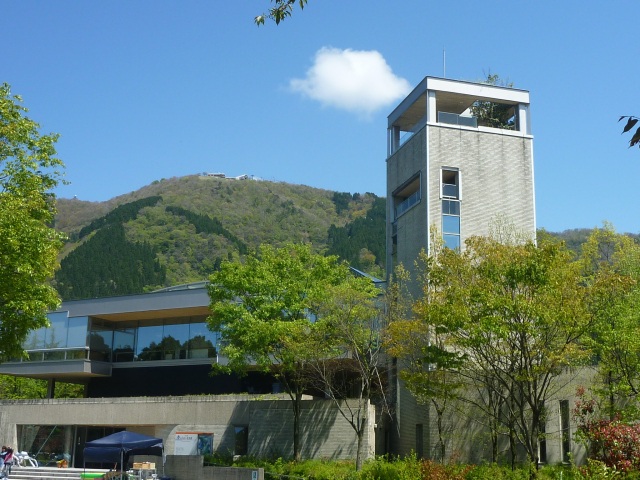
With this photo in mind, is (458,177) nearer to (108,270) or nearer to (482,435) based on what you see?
(482,435)

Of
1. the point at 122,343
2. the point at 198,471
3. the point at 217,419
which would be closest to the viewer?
the point at 198,471

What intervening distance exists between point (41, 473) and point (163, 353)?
533 inches

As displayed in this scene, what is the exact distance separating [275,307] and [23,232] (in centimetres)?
1274

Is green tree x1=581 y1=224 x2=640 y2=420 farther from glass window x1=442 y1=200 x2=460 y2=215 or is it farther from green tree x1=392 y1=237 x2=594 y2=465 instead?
glass window x1=442 y1=200 x2=460 y2=215

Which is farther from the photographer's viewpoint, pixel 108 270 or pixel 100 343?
pixel 108 270

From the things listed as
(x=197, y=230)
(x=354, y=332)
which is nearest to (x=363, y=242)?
(x=197, y=230)

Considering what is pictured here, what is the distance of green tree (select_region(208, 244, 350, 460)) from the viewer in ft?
105

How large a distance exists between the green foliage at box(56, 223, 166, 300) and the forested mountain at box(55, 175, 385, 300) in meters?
0.13

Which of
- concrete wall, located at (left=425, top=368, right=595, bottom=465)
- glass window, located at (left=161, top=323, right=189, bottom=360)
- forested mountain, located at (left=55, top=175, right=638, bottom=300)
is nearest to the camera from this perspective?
concrete wall, located at (left=425, top=368, right=595, bottom=465)

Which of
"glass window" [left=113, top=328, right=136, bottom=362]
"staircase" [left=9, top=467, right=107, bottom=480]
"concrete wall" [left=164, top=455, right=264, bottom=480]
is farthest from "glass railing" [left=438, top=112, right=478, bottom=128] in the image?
"glass window" [left=113, top=328, right=136, bottom=362]

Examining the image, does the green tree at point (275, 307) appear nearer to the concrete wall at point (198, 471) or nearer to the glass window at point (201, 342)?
the concrete wall at point (198, 471)

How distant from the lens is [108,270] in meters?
105

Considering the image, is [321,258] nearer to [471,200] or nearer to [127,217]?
[471,200]

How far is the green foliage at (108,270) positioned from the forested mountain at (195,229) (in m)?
0.13
